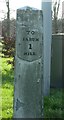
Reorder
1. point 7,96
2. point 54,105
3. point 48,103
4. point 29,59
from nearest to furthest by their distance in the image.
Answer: point 29,59 < point 54,105 < point 48,103 < point 7,96

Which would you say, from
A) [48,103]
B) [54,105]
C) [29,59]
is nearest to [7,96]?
[48,103]

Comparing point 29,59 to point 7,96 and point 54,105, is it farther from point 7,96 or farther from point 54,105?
point 7,96

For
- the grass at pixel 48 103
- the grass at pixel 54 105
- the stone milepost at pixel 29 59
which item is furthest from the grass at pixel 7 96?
the stone milepost at pixel 29 59

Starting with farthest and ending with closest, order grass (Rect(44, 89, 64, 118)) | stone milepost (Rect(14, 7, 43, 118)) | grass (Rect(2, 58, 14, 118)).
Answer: grass (Rect(2, 58, 14, 118))
grass (Rect(44, 89, 64, 118))
stone milepost (Rect(14, 7, 43, 118))

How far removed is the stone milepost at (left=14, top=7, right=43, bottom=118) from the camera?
4.07 m

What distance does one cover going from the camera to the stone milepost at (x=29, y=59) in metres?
4.07

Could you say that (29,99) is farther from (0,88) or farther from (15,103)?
(0,88)

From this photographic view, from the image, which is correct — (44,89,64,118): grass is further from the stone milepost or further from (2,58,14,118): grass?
the stone milepost

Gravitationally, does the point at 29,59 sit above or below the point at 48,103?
above

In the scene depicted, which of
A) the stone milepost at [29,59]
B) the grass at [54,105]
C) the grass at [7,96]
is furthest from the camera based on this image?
the grass at [7,96]

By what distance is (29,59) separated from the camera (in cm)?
408

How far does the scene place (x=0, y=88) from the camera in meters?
9.05

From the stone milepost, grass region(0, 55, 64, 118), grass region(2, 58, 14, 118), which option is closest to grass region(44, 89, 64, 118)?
grass region(0, 55, 64, 118)

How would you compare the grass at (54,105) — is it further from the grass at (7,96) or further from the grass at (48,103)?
the grass at (7,96)
